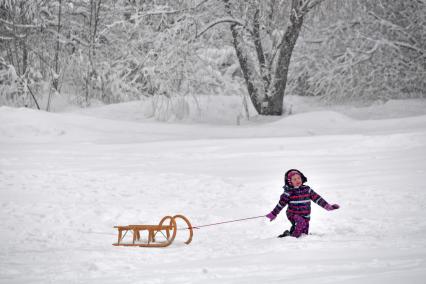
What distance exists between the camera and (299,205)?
706 centimetres

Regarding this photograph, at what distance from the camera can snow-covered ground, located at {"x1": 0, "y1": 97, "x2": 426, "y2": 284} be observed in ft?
17.9

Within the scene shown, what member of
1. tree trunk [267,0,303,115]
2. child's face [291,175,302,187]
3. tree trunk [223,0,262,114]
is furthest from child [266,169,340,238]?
tree trunk [223,0,262,114]

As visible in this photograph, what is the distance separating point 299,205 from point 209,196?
293 centimetres

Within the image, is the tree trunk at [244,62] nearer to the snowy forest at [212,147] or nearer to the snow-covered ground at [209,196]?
the snowy forest at [212,147]

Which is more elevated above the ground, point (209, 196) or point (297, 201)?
point (297, 201)

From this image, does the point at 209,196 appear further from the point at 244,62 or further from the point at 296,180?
the point at 244,62

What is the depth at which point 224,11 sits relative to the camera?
1717 cm

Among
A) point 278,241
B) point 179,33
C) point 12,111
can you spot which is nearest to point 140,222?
point 278,241

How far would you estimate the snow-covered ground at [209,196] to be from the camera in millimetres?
5457

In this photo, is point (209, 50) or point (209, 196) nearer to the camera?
point (209, 196)

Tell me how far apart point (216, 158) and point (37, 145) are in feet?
13.4

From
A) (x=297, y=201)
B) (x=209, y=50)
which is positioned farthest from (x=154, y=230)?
(x=209, y=50)

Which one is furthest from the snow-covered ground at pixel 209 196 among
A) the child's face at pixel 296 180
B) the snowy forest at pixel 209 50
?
the snowy forest at pixel 209 50

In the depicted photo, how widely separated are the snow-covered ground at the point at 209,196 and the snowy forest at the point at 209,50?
1681mm
